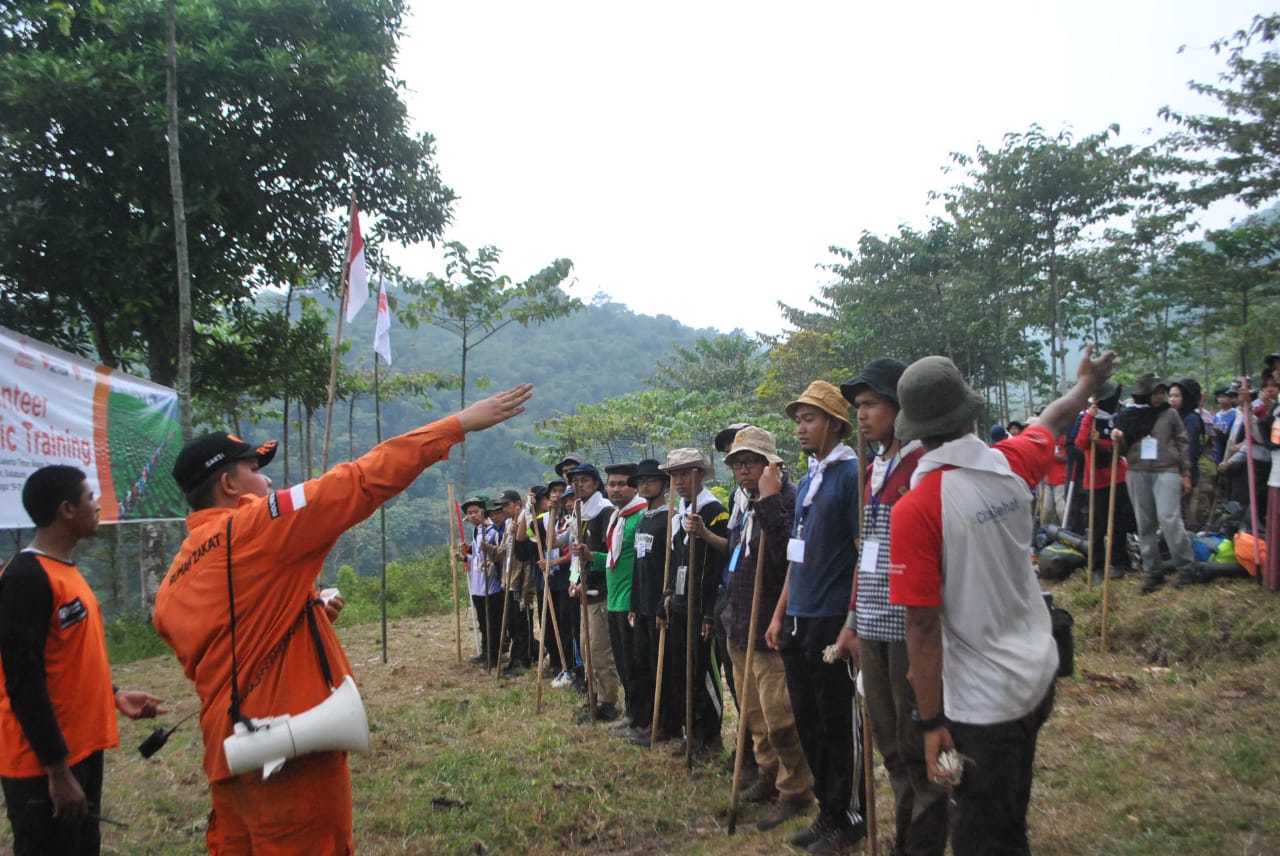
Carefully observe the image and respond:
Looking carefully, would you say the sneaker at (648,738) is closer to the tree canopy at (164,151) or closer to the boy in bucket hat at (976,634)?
the boy in bucket hat at (976,634)

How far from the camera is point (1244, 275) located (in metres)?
18.2

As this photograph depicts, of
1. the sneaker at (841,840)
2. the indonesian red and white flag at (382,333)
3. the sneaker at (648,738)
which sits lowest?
the sneaker at (648,738)

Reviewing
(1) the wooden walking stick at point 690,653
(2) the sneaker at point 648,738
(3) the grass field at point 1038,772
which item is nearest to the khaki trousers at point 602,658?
(3) the grass field at point 1038,772

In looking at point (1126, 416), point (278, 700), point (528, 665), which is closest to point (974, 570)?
point (278, 700)

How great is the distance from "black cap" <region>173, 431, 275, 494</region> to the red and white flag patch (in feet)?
1.56

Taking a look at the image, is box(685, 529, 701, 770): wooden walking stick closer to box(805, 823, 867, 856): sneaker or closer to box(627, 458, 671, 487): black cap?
box(627, 458, 671, 487): black cap

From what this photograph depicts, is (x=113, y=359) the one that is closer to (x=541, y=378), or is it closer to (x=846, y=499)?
(x=846, y=499)

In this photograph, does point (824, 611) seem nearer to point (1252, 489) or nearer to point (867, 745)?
point (867, 745)

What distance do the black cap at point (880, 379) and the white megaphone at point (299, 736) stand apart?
2.25 meters

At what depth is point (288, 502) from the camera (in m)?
2.65

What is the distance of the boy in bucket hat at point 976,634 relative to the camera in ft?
8.12

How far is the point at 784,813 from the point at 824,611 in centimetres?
141

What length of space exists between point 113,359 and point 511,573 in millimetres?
6994

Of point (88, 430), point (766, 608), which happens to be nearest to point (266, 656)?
point (766, 608)
